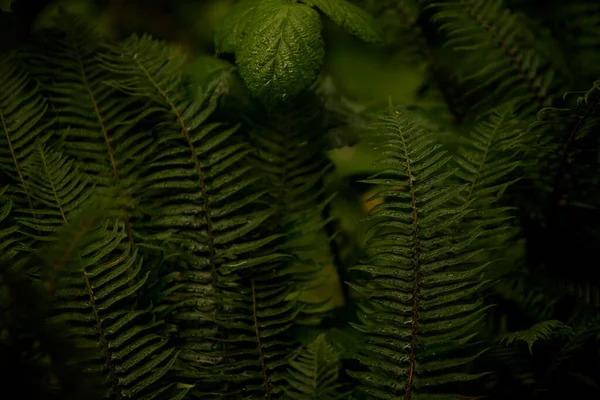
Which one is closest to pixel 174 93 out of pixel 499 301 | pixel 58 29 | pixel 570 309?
pixel 58 29

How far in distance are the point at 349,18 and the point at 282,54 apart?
0.84 feet

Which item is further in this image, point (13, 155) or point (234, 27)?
point (234, 27)

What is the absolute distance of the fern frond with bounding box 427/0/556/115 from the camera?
5.62 feet

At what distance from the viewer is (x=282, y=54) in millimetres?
1477

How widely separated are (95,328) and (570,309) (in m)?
1.38

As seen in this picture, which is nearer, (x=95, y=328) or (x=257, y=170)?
(x=95, y=328)

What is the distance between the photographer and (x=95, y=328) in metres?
1.22

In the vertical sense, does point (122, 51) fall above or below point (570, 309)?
above

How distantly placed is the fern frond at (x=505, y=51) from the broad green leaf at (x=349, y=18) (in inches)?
9.9

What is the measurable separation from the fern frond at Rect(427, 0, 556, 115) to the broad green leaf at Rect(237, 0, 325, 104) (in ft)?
1.64

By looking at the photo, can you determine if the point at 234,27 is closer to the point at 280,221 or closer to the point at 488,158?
the point at 280,221

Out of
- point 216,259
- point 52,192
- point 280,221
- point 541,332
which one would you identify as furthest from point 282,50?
point 541,332

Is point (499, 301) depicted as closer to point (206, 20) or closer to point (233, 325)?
point (233, 325)

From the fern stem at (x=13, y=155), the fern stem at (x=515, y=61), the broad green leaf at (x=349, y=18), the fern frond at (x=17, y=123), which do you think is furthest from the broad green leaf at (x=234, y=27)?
the fern stem at (x=515, y=61)
